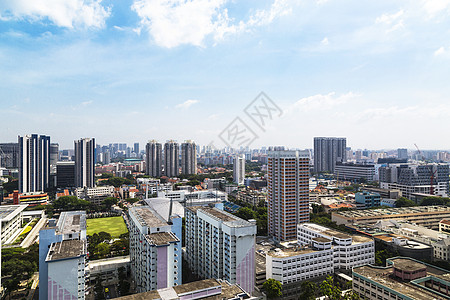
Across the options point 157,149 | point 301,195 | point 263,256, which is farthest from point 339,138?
point 263,256

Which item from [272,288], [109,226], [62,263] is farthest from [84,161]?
[272,288]

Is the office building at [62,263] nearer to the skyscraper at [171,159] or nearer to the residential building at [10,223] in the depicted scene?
the residential building at [10,223]

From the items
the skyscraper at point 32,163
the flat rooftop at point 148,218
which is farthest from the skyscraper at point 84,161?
the flat rooftop at point 148,218

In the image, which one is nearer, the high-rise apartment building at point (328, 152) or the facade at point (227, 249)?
the facade at point (227, 249)

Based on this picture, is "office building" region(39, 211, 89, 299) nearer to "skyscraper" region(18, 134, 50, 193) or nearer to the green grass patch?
the green grass patch

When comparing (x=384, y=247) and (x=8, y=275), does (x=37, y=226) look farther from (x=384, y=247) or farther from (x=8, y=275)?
(x=384, y=247)

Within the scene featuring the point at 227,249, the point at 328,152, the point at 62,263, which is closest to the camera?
the point at 62,263

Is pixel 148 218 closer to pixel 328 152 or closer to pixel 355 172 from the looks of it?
pixel 355 172

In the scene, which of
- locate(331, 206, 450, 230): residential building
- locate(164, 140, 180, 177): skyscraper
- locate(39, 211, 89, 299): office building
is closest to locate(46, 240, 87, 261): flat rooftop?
locate(39, 211, 89, 299): office building
